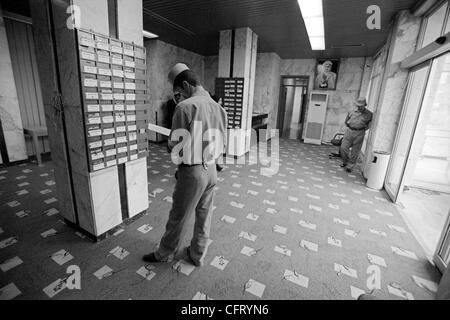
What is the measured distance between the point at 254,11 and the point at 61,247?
4.57 m

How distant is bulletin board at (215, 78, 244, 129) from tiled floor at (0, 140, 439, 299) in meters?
2.35

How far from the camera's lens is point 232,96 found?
17.4ft

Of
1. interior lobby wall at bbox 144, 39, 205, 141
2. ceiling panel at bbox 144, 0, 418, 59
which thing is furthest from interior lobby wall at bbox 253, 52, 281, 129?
interior lobby wall at bbox 144, 39, 205, 141

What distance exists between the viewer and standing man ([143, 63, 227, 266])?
62.4 inches

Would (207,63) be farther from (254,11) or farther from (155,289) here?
(155,289)

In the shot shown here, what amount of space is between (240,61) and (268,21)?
0.98 m

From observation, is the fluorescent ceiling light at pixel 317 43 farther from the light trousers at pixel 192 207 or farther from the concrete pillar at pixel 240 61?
the light trousers at pixel 192 207

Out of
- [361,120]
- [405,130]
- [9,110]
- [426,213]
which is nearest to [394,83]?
[405,130]

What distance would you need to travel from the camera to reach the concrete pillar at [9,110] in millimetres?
4109

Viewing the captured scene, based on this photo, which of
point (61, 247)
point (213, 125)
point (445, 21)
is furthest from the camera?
point (445, 21)

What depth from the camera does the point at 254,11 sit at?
397 centimetres

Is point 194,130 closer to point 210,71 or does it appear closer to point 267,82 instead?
point 267,82

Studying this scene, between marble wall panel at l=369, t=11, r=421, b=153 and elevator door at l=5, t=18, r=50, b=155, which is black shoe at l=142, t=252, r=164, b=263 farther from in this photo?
elevator door at l=5, t=18, r=50, b=155

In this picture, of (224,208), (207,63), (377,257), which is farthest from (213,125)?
(207,63)
